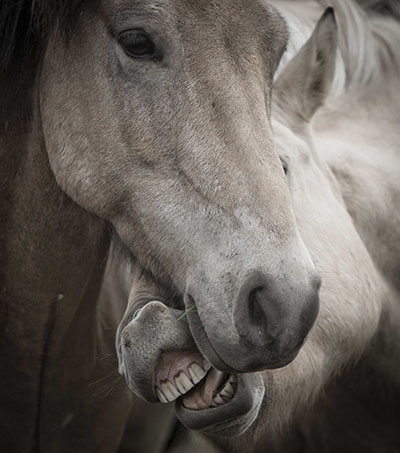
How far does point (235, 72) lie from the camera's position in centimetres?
204

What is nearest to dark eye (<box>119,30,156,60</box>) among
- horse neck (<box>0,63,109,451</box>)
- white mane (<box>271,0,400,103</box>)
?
horse neck (<box>0,63,109,451</box>)

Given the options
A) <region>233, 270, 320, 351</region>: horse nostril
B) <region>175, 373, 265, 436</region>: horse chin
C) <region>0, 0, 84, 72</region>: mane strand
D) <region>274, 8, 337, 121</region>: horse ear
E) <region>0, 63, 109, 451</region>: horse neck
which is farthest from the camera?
<region>274, 8, 337, 121</region>: horse ear

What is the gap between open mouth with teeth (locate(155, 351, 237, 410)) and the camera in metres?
1.99

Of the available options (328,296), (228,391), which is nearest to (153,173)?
(228,391)

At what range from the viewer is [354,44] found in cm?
415

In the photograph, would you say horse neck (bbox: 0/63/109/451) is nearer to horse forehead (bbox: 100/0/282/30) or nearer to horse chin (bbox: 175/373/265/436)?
horse forehead (bbox: 100/0/282/30)

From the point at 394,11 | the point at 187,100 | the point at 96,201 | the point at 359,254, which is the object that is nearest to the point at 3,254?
the point at 96,201

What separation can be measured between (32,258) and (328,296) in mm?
1044

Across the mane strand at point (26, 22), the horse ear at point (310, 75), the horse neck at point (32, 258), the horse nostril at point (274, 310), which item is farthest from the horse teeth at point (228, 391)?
the horse ear at point (310, 75)

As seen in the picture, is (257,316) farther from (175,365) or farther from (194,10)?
(194,10)

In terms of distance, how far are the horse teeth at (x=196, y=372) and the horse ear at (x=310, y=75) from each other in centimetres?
141

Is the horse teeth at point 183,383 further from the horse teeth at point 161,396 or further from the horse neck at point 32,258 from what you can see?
the horse neck at point 32,258

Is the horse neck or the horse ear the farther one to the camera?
the horse ear

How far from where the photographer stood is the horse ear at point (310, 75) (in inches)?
121
